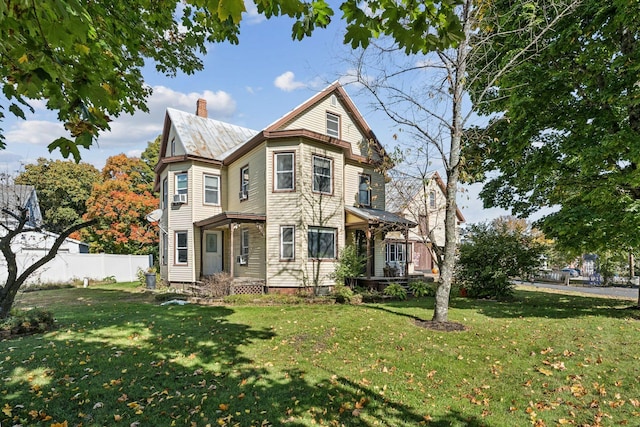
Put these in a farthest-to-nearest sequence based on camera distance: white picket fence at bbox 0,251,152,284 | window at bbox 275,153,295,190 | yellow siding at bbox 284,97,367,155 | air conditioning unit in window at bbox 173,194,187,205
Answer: white picket fence at bbox 0,251,152,284 → air conditioning unit in window at bbox 173,194,187,205 → yellow siding at bbox 284,97,367,155 → window at bbox 275,153,295,190

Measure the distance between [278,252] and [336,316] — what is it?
5.29 meters

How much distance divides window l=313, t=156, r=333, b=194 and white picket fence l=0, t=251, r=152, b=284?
16521 mm

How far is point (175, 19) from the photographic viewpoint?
22.8ft

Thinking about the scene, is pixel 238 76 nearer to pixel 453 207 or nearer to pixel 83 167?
pixel 453 207

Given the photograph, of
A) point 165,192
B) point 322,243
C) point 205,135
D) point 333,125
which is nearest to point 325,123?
point 333,125

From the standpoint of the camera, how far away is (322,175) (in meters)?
15.4

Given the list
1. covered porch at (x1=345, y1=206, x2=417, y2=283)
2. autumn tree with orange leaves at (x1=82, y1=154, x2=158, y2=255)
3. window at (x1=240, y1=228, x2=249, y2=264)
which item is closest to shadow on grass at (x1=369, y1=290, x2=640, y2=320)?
covered porch at (x1=345, y1=206, x2=417, y2=283)

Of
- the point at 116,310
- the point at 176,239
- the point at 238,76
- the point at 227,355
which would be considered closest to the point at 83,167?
the point at 176,239

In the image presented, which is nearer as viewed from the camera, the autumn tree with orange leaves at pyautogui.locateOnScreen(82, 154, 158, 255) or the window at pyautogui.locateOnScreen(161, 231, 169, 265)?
the window at pyautogui.locateOnScreen(161, 231, 169, 265)

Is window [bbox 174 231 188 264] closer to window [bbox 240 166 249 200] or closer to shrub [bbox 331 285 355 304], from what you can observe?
window [bbox 240 166 249 200]

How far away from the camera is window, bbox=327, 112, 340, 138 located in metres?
17.0

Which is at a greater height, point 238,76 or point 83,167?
point 83,167

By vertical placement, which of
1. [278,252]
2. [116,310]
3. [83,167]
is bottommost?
[116,310]

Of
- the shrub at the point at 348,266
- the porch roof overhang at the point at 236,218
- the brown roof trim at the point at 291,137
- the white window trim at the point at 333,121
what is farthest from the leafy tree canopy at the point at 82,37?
the white window trim at the point at 333,121
